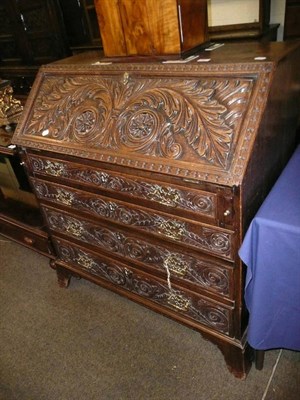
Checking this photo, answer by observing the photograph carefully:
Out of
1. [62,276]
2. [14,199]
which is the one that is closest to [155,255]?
[62,276]

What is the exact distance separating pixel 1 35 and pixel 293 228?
4112 mm

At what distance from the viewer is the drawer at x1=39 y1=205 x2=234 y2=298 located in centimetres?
116

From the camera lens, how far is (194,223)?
1.09 metres

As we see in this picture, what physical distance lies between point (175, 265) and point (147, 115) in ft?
1.94

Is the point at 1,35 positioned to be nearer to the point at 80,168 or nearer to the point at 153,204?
the point at 80,168

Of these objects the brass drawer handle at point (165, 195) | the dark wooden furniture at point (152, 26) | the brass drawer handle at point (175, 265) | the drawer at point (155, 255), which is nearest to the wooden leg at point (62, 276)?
the drawer at point (155, 255)

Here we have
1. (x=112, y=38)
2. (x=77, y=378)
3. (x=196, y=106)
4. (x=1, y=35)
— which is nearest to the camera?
(x=196, y=106)

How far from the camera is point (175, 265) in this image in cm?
127

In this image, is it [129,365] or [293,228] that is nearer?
[293,228]

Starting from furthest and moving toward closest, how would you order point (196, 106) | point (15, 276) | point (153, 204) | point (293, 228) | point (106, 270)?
point (15, 276) → point (106, 270) → point (153, 204) → point (196, 106) → point (293, 228)

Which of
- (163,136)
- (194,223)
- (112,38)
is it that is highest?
(112,38)

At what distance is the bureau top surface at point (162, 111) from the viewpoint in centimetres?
95

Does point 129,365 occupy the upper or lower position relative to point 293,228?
lower

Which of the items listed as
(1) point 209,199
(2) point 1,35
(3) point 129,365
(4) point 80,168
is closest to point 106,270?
(3) point 129,365
